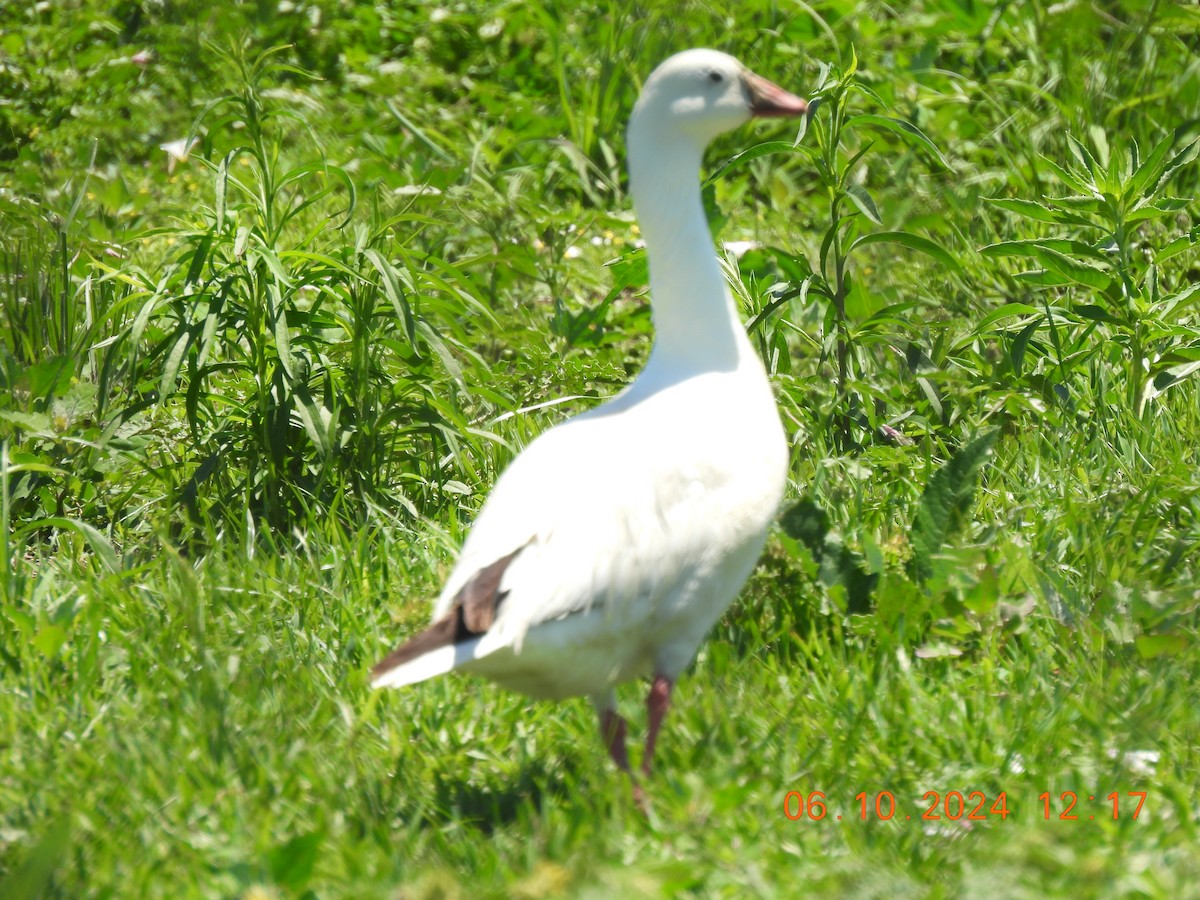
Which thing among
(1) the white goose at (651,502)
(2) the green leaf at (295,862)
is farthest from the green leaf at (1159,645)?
(2) the green leaf at (295,862)

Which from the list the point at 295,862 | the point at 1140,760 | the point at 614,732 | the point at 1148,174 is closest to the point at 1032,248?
the point at 1148,174

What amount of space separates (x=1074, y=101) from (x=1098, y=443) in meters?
1.98

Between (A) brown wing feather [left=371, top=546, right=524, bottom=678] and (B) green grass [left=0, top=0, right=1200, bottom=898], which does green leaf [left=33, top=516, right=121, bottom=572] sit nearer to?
(B) green grass [left=0, top=0, right=1200, bottom=898]

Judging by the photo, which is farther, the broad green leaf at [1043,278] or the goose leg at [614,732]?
the broad green leaf at [1043,278]

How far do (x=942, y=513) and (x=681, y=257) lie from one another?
859 mm

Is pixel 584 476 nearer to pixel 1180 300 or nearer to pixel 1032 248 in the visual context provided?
pixel 1032 248

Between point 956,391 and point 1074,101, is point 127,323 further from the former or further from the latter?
point 1074,101

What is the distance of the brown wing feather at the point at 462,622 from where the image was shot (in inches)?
93.6

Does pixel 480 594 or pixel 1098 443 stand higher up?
pixel 480 594

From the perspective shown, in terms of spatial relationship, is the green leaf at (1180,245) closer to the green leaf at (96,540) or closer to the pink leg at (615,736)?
the pink leg at (615,736)

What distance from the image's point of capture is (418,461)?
3936 mm

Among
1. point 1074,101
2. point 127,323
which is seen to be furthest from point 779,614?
point 1074,101
